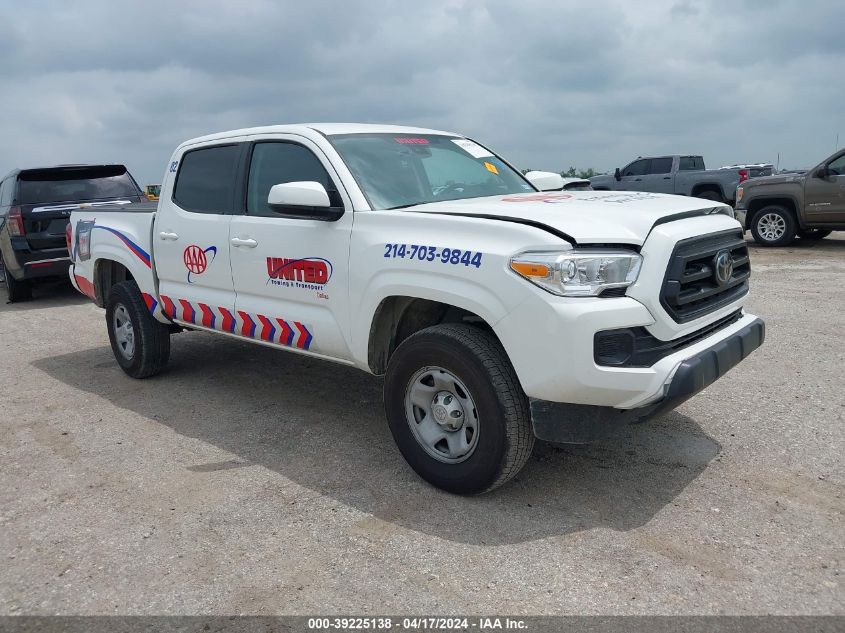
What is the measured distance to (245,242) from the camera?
4527mm

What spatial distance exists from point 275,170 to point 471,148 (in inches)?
54.0

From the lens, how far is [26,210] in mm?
9664

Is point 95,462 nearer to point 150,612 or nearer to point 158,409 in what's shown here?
point 158,409

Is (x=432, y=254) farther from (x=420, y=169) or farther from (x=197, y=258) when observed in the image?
(x=197, y=258)

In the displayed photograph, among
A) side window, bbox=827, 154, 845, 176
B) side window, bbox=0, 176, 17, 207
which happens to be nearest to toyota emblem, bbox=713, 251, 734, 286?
side window, bbox=0, 176, 17, 207

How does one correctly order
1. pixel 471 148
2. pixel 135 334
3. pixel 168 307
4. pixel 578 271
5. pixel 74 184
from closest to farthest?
pixel 578 271, pixel 471 148, pixel 168 307, pixel 135 334, pixel 74 184

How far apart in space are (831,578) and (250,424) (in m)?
3.36

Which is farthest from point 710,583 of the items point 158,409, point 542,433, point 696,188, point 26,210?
point 696,188

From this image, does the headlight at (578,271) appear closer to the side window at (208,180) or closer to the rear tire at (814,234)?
the side window at (208,180)

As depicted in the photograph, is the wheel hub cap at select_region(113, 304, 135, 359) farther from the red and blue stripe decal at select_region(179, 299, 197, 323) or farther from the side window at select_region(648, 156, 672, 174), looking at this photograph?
the side window at select_region(648, 156, 672, 174)

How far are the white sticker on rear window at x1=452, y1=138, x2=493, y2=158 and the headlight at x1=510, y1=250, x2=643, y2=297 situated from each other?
2.06m

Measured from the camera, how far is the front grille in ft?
10.5

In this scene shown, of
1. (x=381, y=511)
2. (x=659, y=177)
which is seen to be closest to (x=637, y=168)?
(x=659, y=177)

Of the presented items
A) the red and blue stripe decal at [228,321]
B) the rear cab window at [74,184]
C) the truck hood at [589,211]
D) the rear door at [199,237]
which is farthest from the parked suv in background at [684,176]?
the red and blue stripe decal at [228,321]
